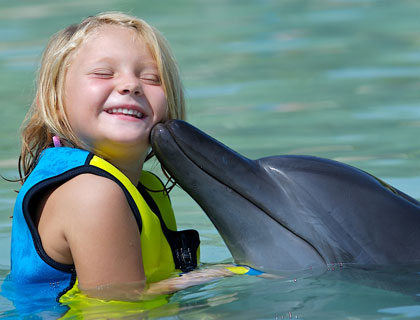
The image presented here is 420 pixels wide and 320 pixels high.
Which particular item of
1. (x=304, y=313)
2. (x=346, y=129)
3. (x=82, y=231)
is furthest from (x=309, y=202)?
(x=346, y=129)

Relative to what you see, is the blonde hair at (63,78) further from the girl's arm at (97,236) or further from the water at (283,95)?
the water at (283,95)

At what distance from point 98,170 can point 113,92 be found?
0.52 m

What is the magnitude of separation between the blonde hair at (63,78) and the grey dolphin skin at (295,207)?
18.7 inches

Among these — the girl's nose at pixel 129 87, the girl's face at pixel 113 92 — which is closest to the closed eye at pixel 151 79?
the girl's face at pixel 113 92

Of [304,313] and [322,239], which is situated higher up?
[322,239]

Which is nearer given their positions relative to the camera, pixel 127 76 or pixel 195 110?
pixel 127 76

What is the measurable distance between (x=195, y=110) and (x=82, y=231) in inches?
243

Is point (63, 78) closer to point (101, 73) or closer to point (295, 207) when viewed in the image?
point (101, 73)

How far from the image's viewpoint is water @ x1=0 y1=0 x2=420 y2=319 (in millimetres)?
5277

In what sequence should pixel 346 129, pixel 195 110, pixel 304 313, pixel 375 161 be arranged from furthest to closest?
pixel 195 110
pixel 346 129
pixel 375 161
pixel 304 313

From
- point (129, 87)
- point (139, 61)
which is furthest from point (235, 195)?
point (139, 61)

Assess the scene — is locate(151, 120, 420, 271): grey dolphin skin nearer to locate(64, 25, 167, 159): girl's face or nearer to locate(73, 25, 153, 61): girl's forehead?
locate(64, 25, 167, 159): girl's face

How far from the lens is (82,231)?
509 centimetres

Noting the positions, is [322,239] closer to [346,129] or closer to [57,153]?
[57,153]
